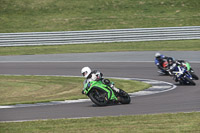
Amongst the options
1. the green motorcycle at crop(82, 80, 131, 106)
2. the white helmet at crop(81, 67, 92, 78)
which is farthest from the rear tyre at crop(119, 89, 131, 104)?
the white helmet at crop(81, 67, 92, 78)

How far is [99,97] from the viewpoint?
560 inches

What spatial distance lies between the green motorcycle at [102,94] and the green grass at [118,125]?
2586mm

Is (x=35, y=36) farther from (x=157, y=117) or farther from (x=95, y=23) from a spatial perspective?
(x=157, y=117)

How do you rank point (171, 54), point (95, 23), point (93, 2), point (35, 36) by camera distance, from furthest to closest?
point (93, 2), point (95, 23), point (35, 36), point (171, 54)

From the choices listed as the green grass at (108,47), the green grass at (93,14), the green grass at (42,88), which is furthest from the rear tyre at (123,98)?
the green grass at (93,14)

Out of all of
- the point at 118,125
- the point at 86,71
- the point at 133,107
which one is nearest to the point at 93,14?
the point at 86,71

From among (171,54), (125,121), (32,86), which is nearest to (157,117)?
(125,121)

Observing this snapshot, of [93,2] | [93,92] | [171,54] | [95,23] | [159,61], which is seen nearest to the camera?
[93,92]

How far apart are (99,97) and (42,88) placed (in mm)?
5267

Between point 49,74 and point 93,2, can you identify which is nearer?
point 49,74

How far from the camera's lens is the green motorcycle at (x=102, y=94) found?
14.1 meters

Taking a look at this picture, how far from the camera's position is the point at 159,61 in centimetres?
2348

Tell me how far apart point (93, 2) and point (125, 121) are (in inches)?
1324

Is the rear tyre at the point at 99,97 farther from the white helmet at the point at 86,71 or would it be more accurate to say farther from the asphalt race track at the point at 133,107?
the white helmet at the point at 86,71
